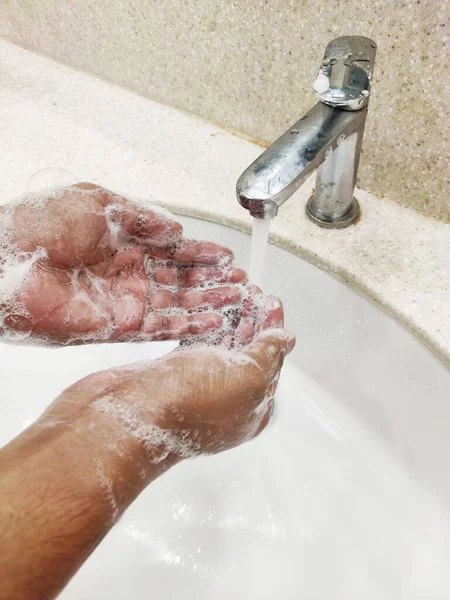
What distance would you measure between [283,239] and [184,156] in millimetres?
195

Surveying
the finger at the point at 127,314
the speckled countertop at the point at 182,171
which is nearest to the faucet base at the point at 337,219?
the speckled countertop at the point at 182,171

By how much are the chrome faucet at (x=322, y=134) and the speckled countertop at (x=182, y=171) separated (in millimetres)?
115

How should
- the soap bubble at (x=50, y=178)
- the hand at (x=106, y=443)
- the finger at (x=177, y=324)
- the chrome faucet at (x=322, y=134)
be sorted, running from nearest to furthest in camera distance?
1. the hand at (x=106, y=443)
2. the chrome faucet at (x=322, y=134)
3. the finger at (x=177, y=324)
4. the soap bubble at (x=50, y=178)

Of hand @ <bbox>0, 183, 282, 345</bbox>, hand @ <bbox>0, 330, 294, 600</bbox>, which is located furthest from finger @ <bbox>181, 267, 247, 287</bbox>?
hand @ <bbox>0, 330, 294, 600</bbox>

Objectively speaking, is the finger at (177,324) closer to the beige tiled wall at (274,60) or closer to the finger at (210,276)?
the finger at (210,276)

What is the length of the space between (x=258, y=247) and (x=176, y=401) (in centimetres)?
20

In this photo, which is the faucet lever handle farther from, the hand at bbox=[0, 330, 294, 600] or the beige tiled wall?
the hand at bbox=[0, 330, 294, 600]

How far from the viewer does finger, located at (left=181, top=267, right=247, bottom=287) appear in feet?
2.01

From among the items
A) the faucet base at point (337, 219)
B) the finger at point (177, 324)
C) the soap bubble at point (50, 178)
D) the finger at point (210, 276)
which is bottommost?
the finger at point (177, 324)

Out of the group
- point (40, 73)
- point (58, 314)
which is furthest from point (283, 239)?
point (40, 73)

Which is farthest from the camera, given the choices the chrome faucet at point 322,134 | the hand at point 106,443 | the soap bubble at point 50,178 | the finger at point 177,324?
the soap bubble at point 50,178

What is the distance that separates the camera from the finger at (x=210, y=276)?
61 centimetres

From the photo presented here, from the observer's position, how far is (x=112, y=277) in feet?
2.02

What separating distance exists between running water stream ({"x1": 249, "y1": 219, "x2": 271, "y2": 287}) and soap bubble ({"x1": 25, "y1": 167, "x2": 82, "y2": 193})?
0.28 metres
